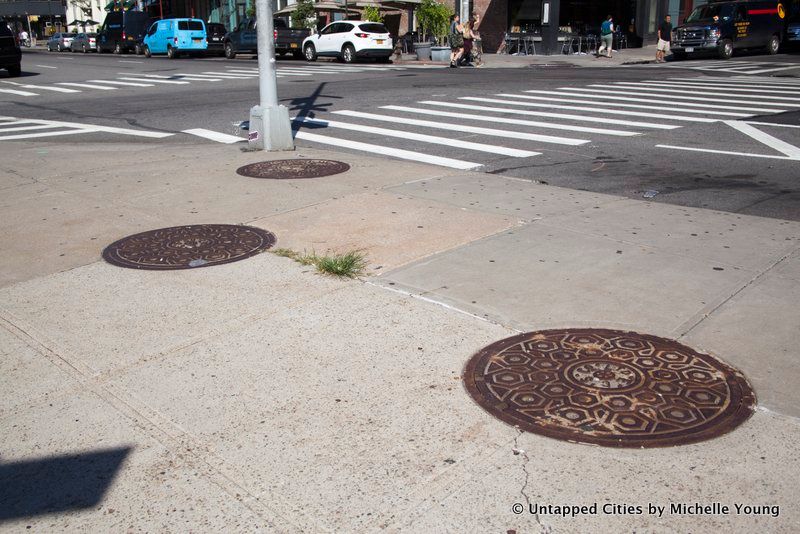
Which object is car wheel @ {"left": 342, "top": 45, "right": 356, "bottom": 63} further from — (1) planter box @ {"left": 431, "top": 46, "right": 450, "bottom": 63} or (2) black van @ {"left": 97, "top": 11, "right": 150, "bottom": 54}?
(2) black van @ {"left": 97, "top": 11, "right": 150, "bottom": 54}

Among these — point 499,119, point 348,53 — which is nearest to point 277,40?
point 348,53

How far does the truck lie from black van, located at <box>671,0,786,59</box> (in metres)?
16.8

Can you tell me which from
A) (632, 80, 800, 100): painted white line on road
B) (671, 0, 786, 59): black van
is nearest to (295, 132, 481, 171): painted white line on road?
(632, 80, 800, 100): painted white line on road

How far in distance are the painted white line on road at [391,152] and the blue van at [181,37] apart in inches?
1160

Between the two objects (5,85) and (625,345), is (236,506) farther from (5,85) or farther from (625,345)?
(5,85)

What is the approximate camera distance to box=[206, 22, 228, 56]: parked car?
40375 mm

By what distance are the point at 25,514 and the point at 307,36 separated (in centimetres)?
3567

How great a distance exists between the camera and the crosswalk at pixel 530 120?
1173 centimetres

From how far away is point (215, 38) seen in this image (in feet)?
133

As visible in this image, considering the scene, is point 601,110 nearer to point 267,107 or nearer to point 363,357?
→ point 267,107

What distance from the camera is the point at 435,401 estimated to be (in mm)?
3959

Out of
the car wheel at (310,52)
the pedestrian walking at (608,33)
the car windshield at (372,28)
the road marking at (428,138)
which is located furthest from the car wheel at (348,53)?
the road marking at (428,138)

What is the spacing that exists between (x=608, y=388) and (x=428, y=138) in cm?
908

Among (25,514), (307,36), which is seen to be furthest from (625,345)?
(307,36)
